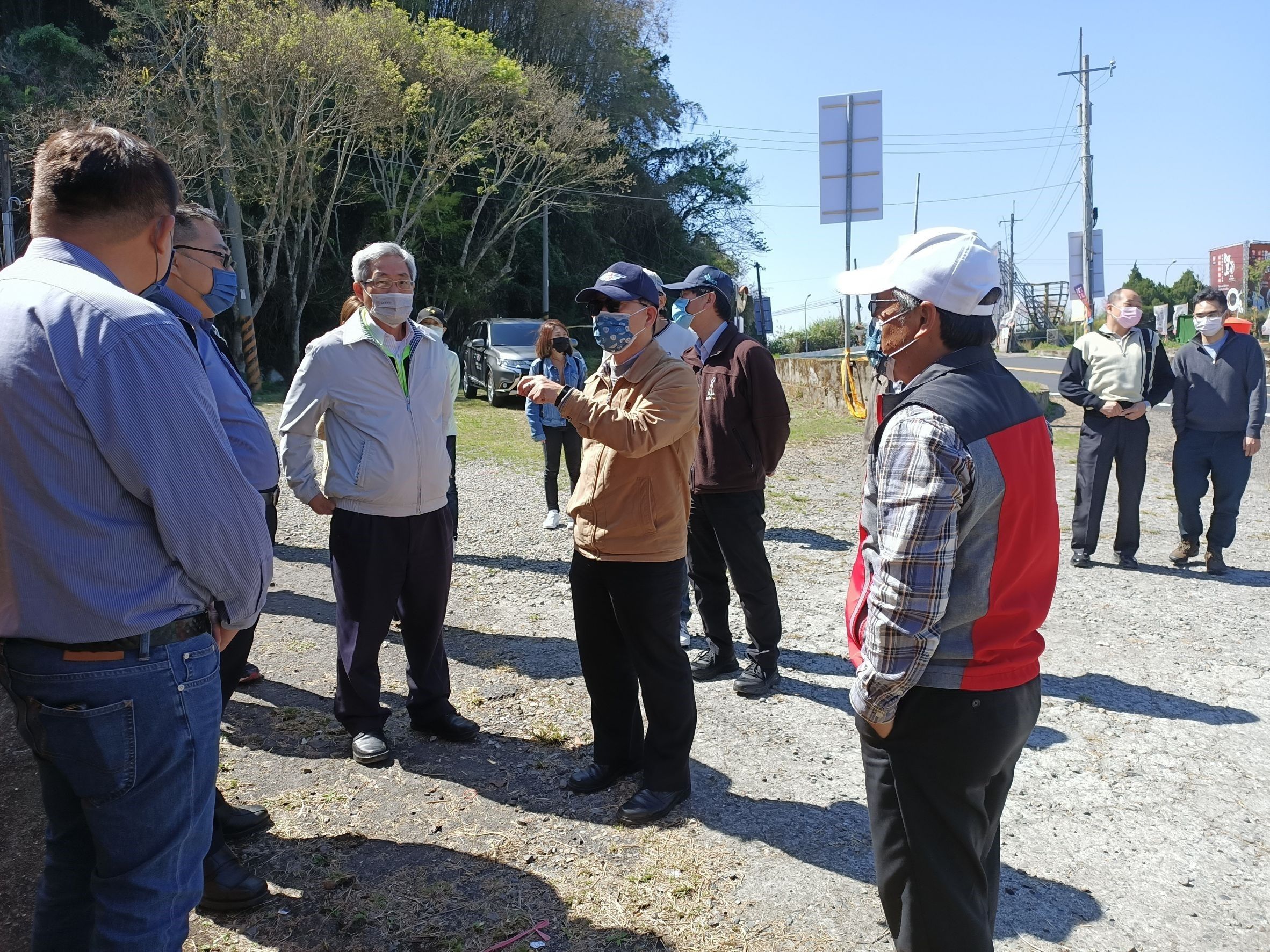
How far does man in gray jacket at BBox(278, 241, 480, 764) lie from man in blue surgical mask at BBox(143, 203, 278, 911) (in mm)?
418

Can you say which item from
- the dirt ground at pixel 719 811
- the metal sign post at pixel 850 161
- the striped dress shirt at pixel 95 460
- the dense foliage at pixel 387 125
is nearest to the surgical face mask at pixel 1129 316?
the dirt ground at pixel 719 811

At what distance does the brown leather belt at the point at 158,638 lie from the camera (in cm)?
192

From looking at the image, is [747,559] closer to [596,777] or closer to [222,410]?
[596,777]

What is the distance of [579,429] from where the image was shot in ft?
11.3

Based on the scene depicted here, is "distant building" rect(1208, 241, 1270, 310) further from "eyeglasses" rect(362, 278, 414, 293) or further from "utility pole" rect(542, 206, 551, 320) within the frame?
"eyeglasses" rect(362, 278, 414, 293)

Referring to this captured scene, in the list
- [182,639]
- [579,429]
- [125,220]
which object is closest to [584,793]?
[579,429]

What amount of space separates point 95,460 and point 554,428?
6843mm

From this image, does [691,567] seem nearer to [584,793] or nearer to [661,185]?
[584,793]

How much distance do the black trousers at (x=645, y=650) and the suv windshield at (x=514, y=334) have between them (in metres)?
17.5

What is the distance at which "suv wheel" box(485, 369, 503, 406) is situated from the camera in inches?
792

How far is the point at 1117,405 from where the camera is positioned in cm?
720

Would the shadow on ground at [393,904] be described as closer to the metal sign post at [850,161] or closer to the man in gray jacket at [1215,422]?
the man in gray jacket at [1215,422]

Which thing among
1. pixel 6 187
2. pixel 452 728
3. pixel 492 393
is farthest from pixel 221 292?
pixel 492 393

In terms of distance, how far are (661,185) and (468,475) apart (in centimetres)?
3503
